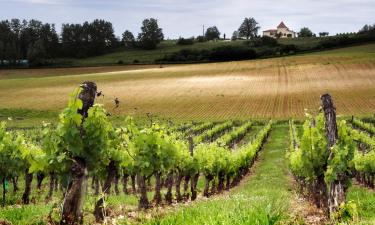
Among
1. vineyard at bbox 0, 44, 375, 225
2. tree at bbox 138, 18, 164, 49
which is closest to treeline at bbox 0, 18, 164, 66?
tree at bbox 138, 18, 164, 49

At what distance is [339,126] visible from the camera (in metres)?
14.5

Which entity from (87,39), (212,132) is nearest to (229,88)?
(212,132)

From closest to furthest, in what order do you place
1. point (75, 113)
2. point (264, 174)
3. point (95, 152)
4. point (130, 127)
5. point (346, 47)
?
point (75, 113), point (95, 152), point (130, 127), point (264, 174), point (346, 47)

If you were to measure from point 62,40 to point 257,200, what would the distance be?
149m

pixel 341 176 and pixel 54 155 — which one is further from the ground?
pixel 54 155

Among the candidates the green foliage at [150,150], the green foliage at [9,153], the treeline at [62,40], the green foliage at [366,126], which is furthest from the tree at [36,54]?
the green foliage at [150,150]

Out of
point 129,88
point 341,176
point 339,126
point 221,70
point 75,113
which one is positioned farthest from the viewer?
point 221,70

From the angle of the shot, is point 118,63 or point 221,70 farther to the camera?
point 118,63

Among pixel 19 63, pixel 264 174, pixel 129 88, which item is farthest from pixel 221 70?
pixel 264 174

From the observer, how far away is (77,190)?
9664 mm

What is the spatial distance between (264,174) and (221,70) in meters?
77.5

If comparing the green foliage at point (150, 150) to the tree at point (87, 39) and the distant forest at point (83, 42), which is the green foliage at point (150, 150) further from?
the tree at point (87, 39)

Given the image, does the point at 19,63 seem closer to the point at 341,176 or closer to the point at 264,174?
the point at 264,174

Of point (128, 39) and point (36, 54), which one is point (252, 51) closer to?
point (128, 39)
